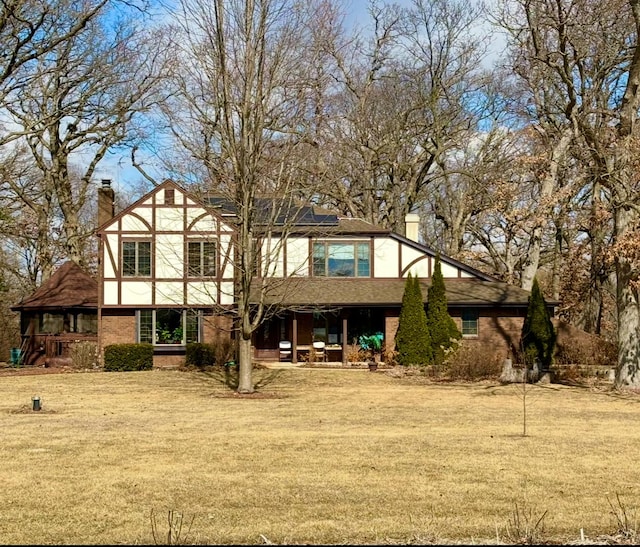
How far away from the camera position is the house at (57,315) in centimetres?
3309

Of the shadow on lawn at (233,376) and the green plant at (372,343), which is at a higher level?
the green plant at (372,343)

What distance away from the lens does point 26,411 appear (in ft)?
57.3

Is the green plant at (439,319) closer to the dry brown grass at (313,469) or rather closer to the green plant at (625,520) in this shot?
the dry brown grass at (313,469)

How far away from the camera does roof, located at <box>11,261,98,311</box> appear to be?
33.1 metres

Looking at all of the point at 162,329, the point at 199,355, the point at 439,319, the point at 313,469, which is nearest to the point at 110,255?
the point at 162,329

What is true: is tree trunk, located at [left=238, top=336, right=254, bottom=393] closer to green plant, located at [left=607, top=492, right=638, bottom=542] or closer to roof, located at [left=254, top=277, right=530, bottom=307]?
roof, located at [left=254, top=277, right=530, bottom=307]

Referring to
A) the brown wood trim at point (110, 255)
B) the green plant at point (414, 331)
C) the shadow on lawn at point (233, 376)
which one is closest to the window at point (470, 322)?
the green plant at point (414, 331)

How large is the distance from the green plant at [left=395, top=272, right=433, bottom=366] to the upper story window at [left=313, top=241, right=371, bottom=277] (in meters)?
3.48

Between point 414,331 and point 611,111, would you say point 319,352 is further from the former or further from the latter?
point 611,111

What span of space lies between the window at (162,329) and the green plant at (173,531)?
2331 centimetres

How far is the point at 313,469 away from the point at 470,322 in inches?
844

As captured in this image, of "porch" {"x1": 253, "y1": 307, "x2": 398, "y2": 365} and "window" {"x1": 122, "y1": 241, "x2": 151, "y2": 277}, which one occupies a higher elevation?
"window" {"x1": 122, "y1": 241, "x2": 151, "y2": 277}

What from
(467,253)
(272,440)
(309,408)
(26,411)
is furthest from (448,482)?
(467,253)

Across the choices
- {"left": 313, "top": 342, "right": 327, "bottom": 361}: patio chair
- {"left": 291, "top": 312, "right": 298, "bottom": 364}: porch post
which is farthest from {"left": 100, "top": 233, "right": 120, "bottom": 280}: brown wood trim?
{"left": 313, "top": 342, "right": 327, "bottom": 361}: patio chair
